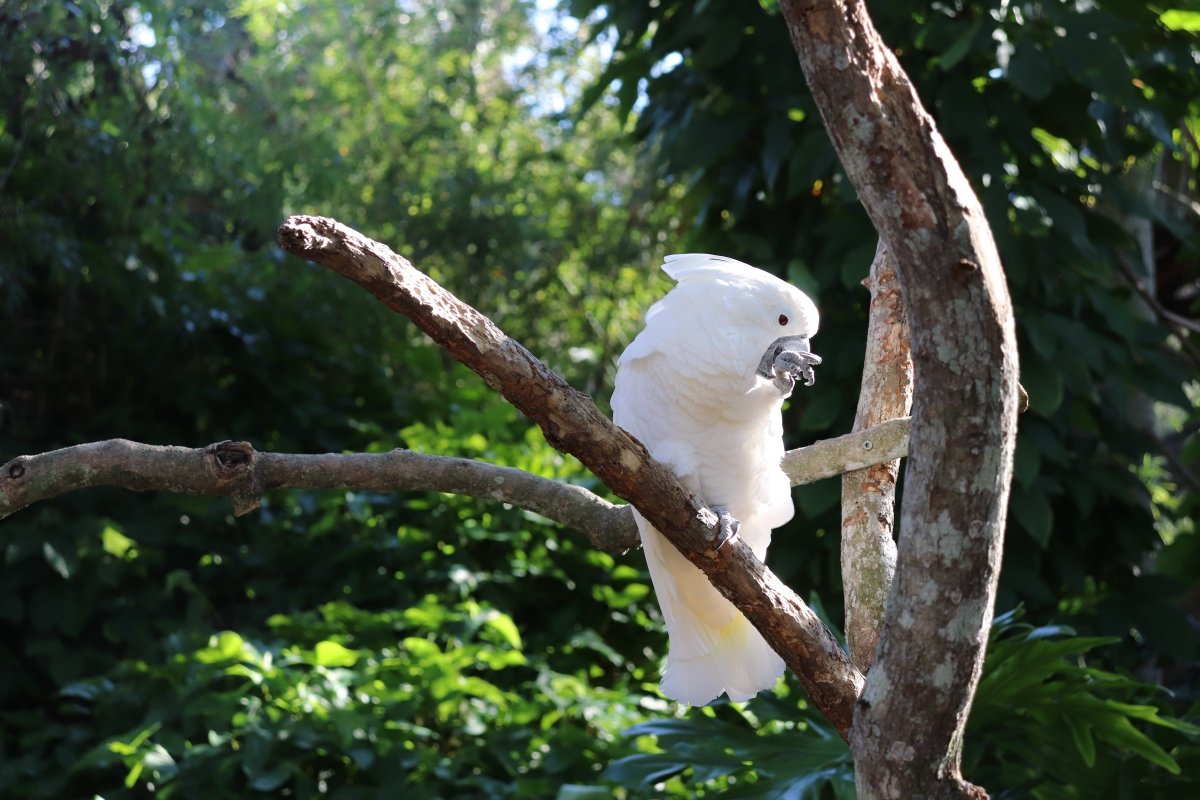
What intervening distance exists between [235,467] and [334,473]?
16 centimetres

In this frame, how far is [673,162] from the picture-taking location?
3.01 metres

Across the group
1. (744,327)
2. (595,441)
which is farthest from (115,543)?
(595,441)

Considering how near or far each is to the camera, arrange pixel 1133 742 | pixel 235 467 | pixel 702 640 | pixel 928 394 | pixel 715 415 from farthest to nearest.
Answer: pixel 1133 742, pixel 702 640, pixel 715 415, pixel 235 467, pixel 928 394

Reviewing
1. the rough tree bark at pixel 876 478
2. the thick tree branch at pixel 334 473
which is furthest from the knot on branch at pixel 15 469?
the rough tree bark at pixel 876 478

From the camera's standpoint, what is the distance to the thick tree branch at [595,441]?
115 cm

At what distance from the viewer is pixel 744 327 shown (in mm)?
1729

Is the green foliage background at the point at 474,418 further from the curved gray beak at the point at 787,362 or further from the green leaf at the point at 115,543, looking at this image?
the curved gray beak at the point at 787,362

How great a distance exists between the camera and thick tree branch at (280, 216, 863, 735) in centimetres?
115

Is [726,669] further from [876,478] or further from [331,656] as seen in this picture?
[331,656]

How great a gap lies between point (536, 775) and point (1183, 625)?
5.84ft

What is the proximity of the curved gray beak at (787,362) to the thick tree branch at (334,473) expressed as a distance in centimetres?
14

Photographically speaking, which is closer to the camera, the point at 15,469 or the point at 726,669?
the point at 15,469

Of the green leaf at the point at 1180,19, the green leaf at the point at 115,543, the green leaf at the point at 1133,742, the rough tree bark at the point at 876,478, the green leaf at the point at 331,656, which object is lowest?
the green leaf at the point at 1133,742

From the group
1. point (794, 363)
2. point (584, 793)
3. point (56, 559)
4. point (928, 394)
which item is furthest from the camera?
point (56, 559)
